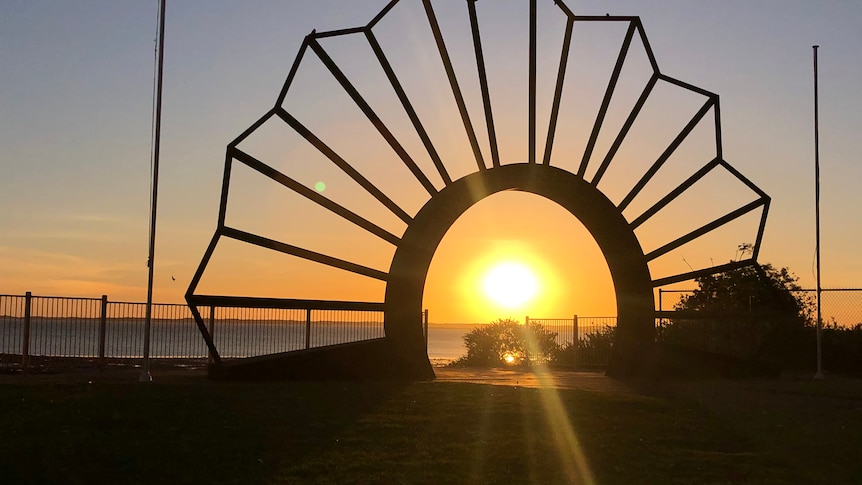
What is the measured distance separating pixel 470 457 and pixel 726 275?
1845 centimetres

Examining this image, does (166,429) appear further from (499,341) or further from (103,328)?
→ (499,341)

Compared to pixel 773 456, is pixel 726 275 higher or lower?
higher

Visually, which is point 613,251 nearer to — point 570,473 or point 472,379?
point 472,379

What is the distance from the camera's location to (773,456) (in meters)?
9.42

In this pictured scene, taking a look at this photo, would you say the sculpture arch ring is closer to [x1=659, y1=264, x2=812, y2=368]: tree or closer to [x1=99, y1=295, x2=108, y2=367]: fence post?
[x1=659, y1=264, x2=812, y2=368]: tree

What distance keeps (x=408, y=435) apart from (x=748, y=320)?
1019 cm

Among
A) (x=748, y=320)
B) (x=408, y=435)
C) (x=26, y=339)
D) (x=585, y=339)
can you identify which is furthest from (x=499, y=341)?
(x=408, y=435)

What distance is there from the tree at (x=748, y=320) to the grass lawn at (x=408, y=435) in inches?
165

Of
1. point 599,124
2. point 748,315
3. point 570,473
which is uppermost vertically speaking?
point 599,124

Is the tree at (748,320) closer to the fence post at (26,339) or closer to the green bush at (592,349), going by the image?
the green bush at (592,349)

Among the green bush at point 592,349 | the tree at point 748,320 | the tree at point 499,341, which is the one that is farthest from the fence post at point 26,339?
the tree at point 499,341

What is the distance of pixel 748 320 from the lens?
59.8 feet

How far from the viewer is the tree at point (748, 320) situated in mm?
18219

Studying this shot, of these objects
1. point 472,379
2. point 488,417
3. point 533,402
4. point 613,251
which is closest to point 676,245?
point 613,251
